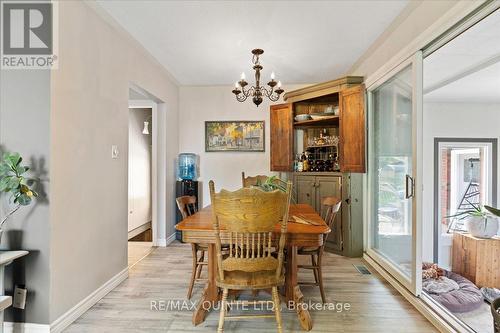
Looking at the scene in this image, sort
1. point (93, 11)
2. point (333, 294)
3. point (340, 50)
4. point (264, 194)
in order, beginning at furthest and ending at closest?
point (340, 50)
point (333, 294)
point (93, 11)
point (264, 194)

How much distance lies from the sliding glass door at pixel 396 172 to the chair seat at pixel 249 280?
1.46 metres

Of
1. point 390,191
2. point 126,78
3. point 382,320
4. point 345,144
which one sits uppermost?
point 126,78

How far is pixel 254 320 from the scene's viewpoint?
7.25 ft

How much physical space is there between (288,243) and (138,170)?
13.2 feet

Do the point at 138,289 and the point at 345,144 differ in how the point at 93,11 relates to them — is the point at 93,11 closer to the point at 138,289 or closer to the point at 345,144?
the point at 138,289

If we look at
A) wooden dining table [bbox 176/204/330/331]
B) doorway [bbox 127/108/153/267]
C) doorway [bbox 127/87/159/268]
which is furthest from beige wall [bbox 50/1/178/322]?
doorway [bbox 127/108/153/267]

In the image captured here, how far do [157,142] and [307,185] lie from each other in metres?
2.42

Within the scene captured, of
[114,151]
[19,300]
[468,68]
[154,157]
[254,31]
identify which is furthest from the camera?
[154,157]

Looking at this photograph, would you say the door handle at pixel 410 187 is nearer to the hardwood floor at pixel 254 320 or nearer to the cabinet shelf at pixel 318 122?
the hardwood floor at pixel 254 320

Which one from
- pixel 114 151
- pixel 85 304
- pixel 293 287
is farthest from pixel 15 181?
pixel 293 287

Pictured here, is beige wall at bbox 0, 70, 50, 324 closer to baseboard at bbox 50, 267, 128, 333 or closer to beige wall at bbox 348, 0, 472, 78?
baseboard at bbox 50, 267, 128, 333

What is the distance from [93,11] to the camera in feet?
8.00

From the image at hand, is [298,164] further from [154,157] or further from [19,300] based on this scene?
[19,300]

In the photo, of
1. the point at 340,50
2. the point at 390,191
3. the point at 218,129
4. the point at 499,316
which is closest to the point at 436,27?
the point at 340,50
